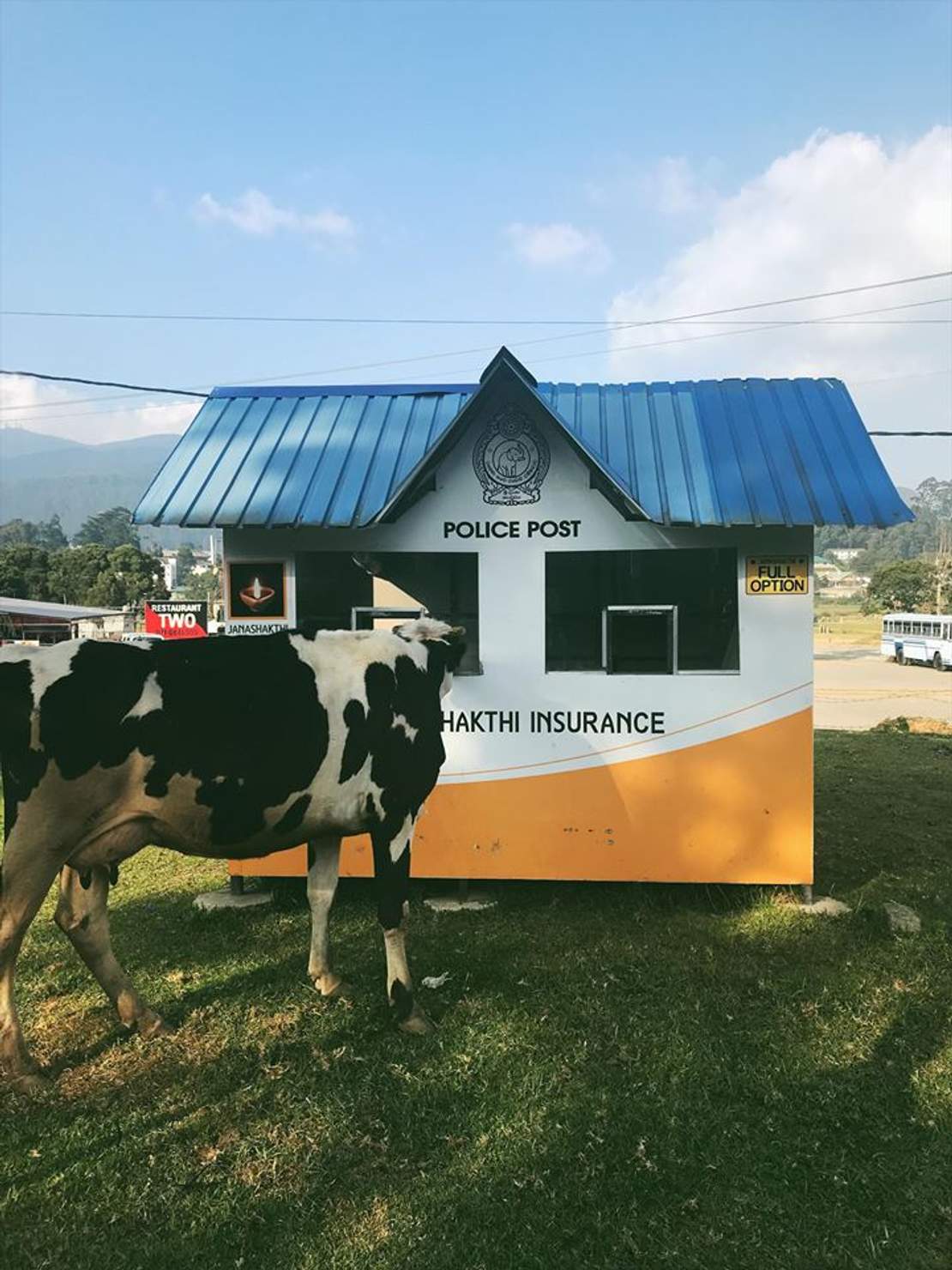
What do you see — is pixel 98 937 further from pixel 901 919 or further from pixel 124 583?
pixel 124 583

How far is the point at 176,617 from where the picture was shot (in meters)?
17.6

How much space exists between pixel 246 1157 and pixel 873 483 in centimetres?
652

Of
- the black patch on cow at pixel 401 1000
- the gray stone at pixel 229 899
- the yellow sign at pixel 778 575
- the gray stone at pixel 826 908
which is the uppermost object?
the yellow sign at pixel 778 575

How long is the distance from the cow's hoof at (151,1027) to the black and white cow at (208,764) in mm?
12

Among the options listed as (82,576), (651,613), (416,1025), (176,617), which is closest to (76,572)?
(82,576)

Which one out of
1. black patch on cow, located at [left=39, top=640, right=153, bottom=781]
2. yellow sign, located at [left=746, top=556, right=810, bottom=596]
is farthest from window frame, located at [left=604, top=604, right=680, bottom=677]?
black patch on cow, located at [left=39, top=640, right=153, bottom=781]

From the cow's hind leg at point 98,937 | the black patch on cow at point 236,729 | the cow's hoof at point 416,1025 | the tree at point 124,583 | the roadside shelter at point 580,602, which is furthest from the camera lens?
the tree at point 124,583

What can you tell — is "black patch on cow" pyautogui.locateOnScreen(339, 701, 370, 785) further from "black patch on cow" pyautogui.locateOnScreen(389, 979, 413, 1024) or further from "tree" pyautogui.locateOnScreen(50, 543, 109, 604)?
"tree" pyautogui.locateOnScreen(50, 543, 109, 604)

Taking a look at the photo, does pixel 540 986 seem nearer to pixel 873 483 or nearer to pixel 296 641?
pixel 296 641

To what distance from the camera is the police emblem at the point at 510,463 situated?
7297mm

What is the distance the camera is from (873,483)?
6.89 meters

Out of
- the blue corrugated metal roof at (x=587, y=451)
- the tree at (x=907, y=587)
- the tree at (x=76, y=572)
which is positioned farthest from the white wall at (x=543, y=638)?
the tree at (x=76, y=572)

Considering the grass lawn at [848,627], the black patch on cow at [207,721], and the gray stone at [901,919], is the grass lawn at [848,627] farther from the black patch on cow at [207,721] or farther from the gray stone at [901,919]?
the black patch on cow at [207,721]

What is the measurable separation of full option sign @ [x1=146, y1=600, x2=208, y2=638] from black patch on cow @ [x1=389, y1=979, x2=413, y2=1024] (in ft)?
34.2
